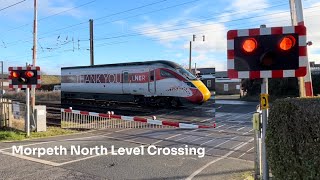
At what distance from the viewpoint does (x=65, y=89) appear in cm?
Answer: 3338

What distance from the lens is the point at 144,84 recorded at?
2520 cm

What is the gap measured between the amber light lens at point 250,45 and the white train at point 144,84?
60.8 feet

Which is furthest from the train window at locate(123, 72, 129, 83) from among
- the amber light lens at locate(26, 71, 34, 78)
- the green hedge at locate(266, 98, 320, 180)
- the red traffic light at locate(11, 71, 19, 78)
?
the green hedge at locate(266, 98, 320, 180)

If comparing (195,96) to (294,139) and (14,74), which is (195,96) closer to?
(14,74)

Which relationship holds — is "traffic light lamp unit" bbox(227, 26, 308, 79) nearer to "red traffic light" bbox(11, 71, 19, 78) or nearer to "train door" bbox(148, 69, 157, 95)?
"red traffic light" bbox(11, 71, 19, 78)

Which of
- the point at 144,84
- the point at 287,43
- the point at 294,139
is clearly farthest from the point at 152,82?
the point at 294,139

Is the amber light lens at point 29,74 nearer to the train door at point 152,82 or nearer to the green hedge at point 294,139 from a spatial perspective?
the green hedge at point 294,139

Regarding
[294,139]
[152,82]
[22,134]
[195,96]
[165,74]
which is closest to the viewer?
[294,139]

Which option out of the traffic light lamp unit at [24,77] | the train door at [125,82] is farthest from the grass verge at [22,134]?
the train door at [125,82]

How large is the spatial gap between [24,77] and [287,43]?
36.0 feet

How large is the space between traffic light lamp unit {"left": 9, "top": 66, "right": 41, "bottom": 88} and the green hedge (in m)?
11.0

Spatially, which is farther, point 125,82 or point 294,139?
point 125,82

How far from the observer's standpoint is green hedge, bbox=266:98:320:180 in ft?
12.2

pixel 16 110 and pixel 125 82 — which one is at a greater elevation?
pixel 125 82
